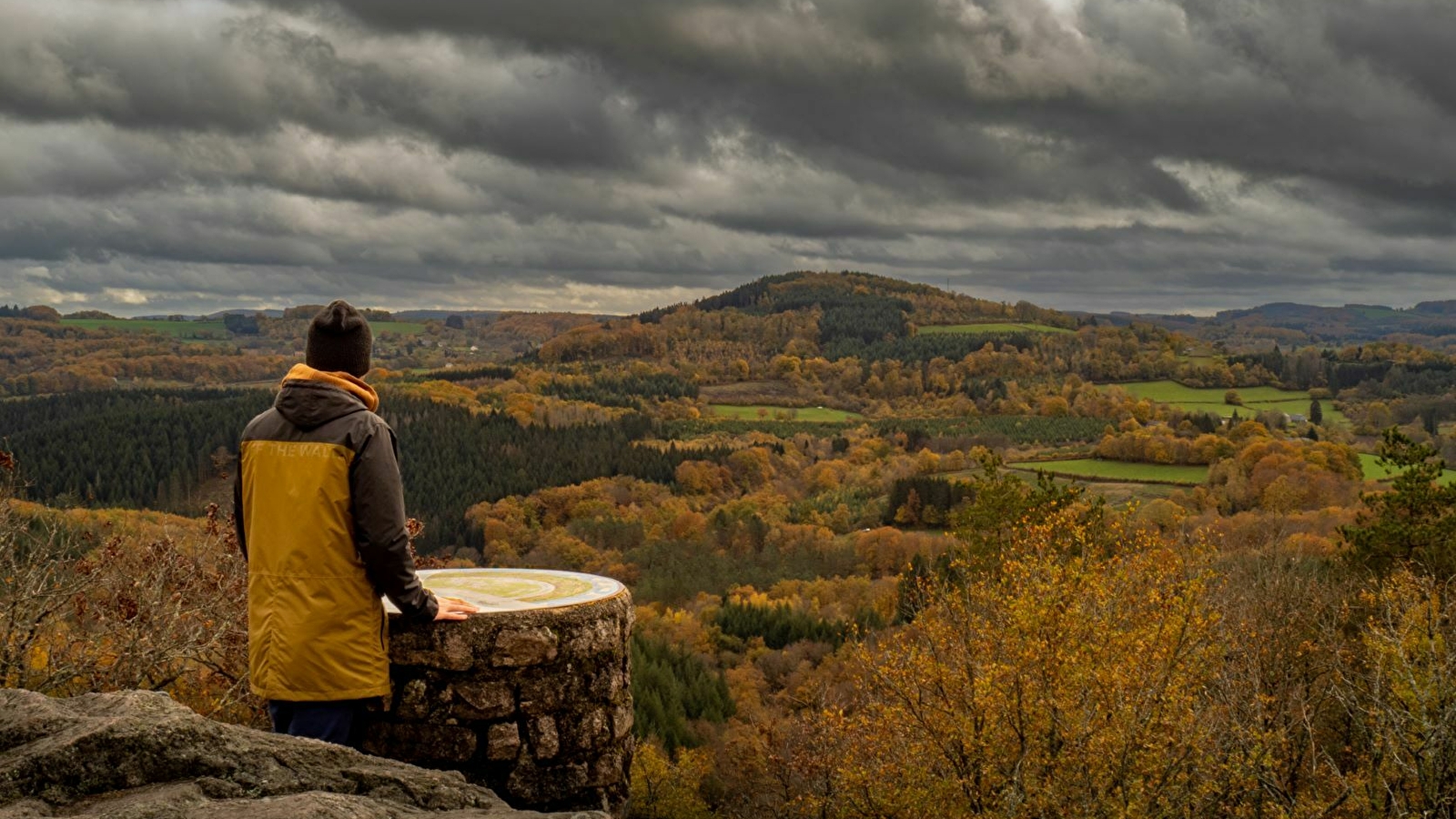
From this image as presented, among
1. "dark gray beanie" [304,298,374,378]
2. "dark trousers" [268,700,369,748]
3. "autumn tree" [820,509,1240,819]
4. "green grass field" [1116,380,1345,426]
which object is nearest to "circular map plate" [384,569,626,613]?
"dark trousers" [268,700,369,748]

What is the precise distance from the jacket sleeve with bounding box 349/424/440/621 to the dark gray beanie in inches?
20.2

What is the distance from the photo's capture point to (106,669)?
37.0 ft

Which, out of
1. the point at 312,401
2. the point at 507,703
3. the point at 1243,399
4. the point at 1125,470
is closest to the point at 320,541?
the point at 312,401

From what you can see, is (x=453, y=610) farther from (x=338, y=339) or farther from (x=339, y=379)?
(x=338, y=339)

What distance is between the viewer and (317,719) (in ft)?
19.4

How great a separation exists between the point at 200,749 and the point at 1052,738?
18.1 meters

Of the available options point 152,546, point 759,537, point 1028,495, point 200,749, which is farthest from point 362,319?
point 759,537

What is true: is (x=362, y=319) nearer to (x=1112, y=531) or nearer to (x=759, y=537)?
(x=1112, y=531)

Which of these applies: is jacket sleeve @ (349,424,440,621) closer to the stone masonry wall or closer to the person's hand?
the person's hand

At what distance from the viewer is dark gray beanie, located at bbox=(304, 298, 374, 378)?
5.95 m

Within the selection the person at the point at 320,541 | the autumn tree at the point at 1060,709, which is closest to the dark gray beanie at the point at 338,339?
the person at the point at 320,541

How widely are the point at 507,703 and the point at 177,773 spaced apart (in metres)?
2.49

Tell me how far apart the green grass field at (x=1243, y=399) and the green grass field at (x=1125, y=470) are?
39.0 metres

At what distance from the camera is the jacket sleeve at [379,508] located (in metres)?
5.72
